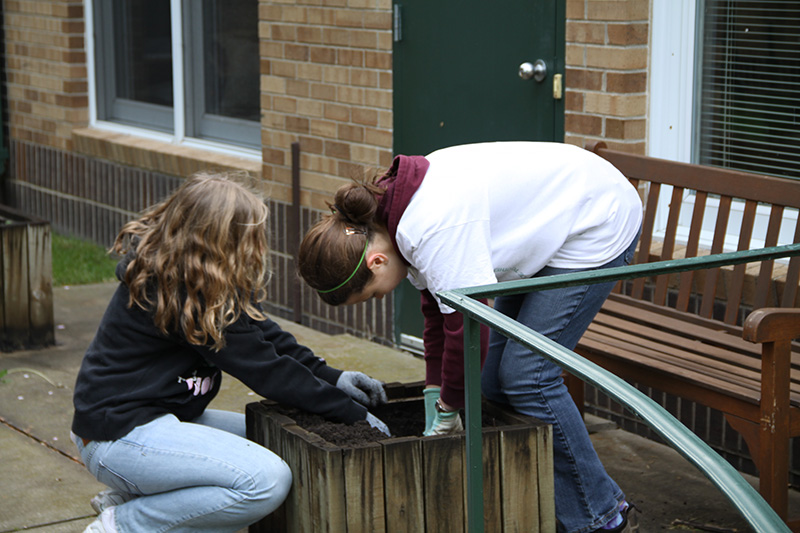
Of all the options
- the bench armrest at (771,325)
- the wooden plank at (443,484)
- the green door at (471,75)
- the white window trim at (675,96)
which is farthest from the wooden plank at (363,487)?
the green door at (471,75)

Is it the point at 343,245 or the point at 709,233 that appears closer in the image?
the point at 343,245

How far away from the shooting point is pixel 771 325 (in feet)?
8.80

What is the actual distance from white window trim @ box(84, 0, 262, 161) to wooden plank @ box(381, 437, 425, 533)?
12.5ft

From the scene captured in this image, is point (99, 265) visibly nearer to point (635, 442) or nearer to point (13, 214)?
point (13, 214)

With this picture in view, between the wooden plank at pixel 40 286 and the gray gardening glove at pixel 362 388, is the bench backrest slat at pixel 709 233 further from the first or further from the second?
the wooden plank at pixel 40 286

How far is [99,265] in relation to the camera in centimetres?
691

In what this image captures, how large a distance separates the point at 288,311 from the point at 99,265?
5.70ft

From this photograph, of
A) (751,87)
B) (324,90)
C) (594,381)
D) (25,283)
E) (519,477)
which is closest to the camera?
(594,381)

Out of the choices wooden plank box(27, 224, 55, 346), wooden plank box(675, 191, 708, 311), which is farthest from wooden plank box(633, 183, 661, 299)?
wooden plank box(27, 224, 55, 346)

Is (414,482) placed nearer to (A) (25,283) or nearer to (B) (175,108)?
(A) (25,283)

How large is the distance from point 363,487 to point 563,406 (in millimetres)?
622

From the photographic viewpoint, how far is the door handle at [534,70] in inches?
168

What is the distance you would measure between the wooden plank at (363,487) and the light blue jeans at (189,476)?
222 mm

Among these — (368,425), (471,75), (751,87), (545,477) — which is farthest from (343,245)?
(471,75)
